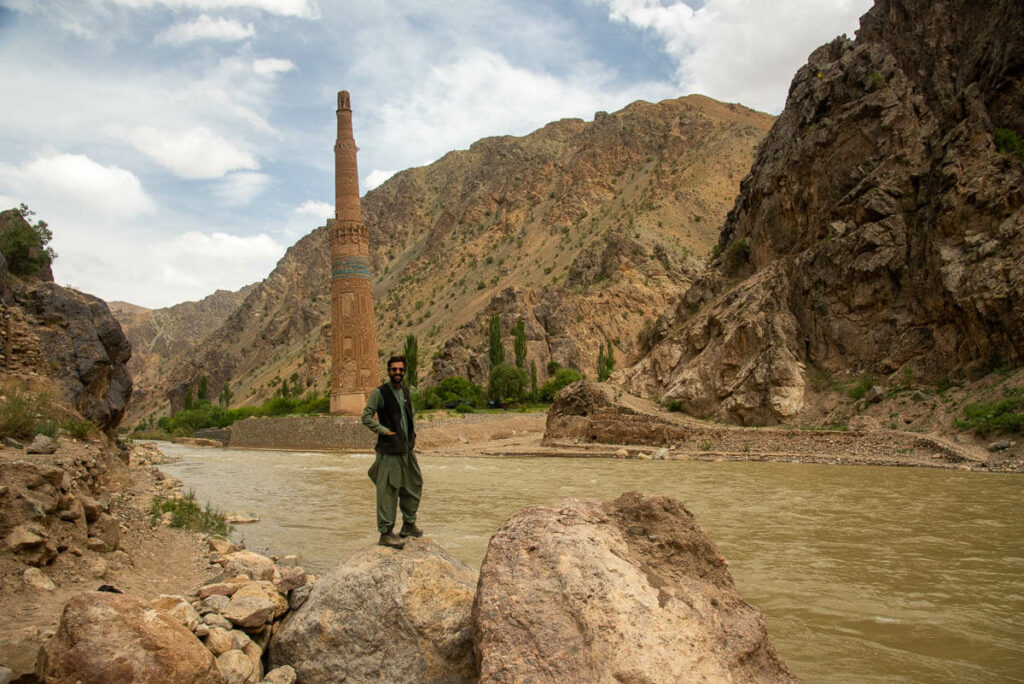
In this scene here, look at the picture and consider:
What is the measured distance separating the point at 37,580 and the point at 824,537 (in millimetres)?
8950

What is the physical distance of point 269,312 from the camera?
334ft

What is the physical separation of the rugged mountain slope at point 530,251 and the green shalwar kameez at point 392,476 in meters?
41.3

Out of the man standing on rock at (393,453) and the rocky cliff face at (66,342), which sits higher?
the rocky cliff face at (66,342)

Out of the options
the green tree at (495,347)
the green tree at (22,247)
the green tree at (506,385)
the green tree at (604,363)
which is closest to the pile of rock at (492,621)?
the green tree at (22,247)

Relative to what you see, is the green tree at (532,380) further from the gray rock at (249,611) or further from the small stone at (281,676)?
the small stone at (281,676)

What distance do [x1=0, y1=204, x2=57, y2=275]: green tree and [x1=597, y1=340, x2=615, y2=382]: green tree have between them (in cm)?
3299

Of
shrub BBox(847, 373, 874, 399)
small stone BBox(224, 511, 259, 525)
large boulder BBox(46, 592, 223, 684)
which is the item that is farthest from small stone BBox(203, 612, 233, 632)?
shrub BBox(847, 373, 874, 399)

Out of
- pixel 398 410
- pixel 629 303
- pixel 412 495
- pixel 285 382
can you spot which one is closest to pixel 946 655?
pixel 412 495

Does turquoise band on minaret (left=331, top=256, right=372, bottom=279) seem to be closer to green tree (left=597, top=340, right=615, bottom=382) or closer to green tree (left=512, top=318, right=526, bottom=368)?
green tree (left=512, top=318, right=526, bottom=368)

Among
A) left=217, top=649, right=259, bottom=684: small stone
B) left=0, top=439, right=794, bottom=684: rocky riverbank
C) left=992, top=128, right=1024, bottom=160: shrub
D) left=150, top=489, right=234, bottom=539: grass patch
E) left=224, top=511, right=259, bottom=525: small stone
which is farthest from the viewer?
left=992, top=128, right=1024, bottom=160: shrub

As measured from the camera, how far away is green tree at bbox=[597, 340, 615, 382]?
144 ft

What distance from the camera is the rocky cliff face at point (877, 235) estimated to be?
1980 cm

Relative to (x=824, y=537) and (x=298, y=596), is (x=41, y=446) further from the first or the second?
(x=824, y=537)

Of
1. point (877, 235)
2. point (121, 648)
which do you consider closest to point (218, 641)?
point (121, 648)
